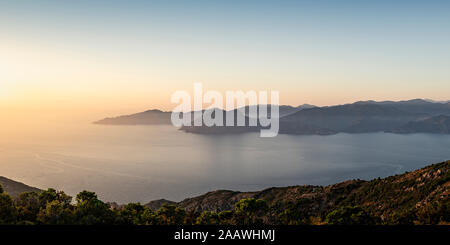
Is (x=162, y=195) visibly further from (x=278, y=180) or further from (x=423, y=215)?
(x=423, y=215)

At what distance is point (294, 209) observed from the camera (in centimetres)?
4269

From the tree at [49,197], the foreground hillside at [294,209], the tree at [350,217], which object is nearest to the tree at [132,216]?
the foreground hillside at [294,209]

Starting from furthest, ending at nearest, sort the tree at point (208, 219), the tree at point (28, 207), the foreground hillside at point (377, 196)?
the foreground hillside at point (377, 196) → the tree at point (208, 219) → the tree at point (28, 207)

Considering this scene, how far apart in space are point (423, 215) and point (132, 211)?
1055 inches

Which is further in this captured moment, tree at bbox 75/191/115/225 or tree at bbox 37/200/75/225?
tree at bbox 75/191/115/225

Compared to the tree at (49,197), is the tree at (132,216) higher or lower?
lower

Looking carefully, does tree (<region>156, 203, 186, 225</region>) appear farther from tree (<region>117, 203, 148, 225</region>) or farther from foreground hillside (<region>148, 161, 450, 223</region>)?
foreground hillside (<region>148, 161, 450, 223</region>)

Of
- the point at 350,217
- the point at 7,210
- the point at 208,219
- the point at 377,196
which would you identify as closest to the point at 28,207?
the point at 7,210

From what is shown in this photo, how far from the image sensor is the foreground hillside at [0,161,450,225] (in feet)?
74.4

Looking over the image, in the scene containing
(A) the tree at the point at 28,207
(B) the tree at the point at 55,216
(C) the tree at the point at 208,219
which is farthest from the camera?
(C) the tree at the point at 208,219

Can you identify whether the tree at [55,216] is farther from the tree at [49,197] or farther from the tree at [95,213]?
the tree at [49,197]

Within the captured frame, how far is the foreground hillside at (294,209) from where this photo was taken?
74.4 feet

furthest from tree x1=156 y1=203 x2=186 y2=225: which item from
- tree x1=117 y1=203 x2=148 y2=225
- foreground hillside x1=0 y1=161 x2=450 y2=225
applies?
tree x1=117 y1=203 x2=148 y2=225

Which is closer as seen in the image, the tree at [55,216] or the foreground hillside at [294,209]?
the tree at [55,216]
